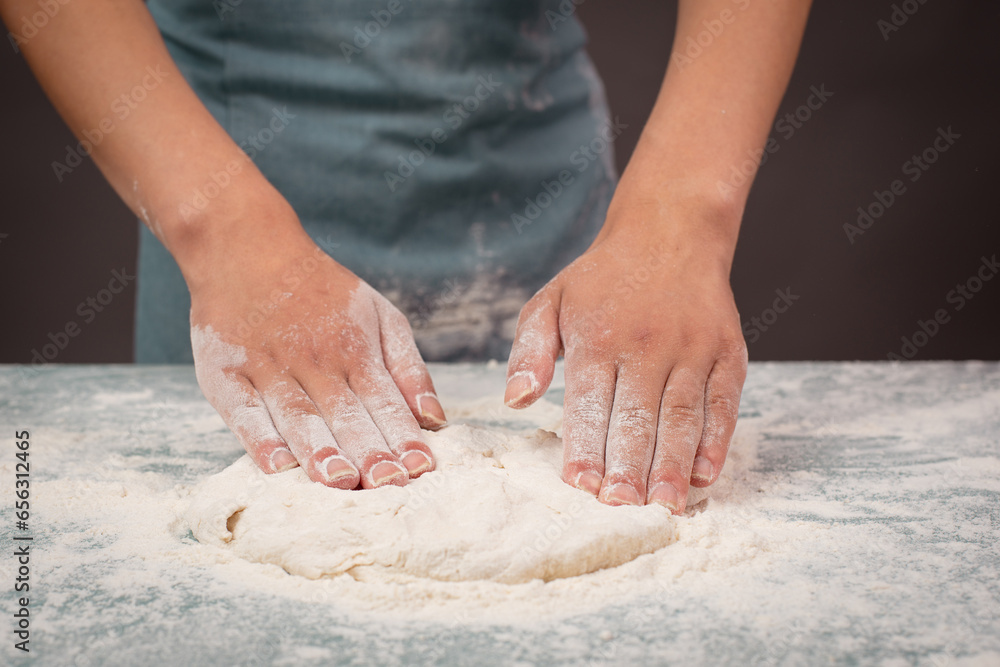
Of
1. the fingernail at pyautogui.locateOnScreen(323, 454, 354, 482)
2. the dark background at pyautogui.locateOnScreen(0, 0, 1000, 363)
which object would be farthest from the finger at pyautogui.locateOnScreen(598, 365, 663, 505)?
the dark background at pyautogui.locateOnScreen(0, 0, 1000, 363)

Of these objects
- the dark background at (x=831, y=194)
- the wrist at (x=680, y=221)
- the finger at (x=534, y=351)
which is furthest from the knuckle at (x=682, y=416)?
the dark background at (x=831, y=194)

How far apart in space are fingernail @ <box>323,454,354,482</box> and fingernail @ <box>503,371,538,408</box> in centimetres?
29

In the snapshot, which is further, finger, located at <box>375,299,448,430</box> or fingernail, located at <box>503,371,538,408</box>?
finger, located at <box>375,299,448,430</box>

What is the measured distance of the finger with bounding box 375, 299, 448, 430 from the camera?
4.59 ft

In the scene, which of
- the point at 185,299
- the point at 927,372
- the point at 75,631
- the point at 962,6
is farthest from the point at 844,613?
the point at 962,6

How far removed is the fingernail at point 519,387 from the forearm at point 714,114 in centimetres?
46

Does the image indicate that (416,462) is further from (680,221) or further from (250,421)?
(680,221)

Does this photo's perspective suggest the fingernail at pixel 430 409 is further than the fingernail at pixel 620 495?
Yes

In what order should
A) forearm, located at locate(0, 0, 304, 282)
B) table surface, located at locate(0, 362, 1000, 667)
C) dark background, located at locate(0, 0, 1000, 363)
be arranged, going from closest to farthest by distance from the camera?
table surface, located at locate(0, 362, 1000, 667)
forearm, located at locate(0, 0, 304, 282)
dark background, located at locate(0, 0, 1000, 363)

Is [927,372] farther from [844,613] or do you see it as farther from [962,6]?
[962,6]

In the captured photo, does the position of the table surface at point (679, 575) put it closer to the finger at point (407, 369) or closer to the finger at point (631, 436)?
the finger at point (631, 436)

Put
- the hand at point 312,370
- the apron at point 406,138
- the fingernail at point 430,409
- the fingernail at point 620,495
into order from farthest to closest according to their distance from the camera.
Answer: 1. the apron at point 406,138
2. the fingernail at point 430,409
3. the hand at point 312,370
4. the fingernail at point 620,495

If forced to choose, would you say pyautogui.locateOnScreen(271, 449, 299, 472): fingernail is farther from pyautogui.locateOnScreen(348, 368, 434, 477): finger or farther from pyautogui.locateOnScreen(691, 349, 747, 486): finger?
pyautogui.locateOnScreen(691, 349, 747, 486): finger

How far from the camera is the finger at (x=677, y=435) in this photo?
1174 mm
